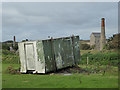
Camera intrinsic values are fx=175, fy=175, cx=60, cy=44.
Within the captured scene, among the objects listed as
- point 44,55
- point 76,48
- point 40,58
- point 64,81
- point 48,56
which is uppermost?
point 76,48

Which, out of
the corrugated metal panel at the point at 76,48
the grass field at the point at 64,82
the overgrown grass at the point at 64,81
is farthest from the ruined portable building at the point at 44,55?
the grass field at the point at 64,82

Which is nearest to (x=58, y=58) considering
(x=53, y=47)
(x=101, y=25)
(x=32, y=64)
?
(x=53, y=47)

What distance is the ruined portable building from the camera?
1374cm

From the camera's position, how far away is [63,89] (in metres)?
7.68

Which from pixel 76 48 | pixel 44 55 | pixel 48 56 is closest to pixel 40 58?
pixel 44 55

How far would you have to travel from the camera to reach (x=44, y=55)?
13.7 m

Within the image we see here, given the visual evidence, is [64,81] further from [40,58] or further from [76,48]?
[76,48]

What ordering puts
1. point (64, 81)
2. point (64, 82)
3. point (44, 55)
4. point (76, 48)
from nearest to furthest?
point (64, 82) → point (64, 81) → point (44, 55) → point (76, 48)

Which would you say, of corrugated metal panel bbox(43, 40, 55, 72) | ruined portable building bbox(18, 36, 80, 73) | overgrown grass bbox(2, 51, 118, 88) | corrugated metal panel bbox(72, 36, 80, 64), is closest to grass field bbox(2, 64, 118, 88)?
overgrown grass bbox(2, 51, 118, 88)

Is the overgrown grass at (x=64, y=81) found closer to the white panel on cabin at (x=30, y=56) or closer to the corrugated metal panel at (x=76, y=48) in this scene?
the white panel on cabin at (x=30, y=56)

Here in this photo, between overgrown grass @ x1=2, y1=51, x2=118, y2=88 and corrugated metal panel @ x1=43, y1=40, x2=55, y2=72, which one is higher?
corrugated metal panel @ x1=43, y1=40, x2=55, y2=72

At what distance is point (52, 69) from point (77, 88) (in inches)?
268

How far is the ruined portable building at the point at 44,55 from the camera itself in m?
13.7

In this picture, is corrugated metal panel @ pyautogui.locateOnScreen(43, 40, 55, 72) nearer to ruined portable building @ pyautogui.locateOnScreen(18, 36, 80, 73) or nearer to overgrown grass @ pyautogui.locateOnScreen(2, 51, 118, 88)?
ruined portable building @ pyautogui.locateOnScreen(18, 36, 80, 73)
